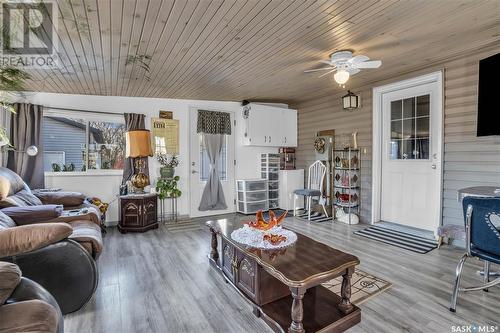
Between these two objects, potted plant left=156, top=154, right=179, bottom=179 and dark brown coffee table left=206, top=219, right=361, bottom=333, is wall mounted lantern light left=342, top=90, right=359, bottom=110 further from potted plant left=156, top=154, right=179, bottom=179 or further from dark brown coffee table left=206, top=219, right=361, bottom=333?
potted plant left=156, top=154, right=179, bottom=179

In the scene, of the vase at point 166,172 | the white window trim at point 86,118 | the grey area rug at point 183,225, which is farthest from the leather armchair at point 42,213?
the vase at point 166,172

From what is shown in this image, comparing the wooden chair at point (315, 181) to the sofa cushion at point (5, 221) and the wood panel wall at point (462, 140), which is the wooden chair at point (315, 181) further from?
the sofa cushion at point (5, 221)

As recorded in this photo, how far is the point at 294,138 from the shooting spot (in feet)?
19.1

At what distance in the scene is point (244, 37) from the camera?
2.52m

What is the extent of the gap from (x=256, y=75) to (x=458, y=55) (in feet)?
8.19

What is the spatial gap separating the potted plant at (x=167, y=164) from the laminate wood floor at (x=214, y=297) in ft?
4.96

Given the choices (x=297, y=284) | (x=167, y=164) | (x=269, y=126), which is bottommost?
(x=297, y=284)

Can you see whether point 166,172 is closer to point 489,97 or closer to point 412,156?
point 412,156

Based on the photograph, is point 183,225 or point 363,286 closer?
point 363,286

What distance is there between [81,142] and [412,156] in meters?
5.37

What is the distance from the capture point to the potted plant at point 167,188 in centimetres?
453

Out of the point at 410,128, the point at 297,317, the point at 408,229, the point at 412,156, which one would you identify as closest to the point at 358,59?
the point at 410,128

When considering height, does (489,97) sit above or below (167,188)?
above

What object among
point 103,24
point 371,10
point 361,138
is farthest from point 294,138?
point 103,24
